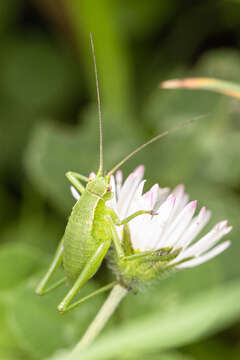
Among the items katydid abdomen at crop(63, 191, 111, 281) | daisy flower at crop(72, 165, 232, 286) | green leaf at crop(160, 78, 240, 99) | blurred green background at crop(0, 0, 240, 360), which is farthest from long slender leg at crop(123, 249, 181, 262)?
green leaf at crop(160, 78, 240, 99)

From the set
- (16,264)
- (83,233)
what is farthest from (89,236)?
(16,264)

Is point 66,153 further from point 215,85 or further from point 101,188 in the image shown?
point 101,188

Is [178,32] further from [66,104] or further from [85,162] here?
[85,162]

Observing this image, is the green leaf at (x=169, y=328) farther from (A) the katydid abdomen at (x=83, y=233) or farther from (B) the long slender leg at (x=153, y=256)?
(A) the katydid abdomen at (x=83, y=233)

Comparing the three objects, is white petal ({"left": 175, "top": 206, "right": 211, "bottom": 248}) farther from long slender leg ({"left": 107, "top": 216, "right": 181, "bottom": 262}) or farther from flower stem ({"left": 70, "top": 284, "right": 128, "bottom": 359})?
flower stem ({"left": 70, "top": 284, "right": 128, "bottom": 359})

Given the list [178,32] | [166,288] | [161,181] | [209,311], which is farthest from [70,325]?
[178,32]

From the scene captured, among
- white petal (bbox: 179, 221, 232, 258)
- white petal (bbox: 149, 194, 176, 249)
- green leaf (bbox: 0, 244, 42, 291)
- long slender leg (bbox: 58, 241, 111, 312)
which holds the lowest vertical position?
white petal (bbox: 179, 221, 232, 258)

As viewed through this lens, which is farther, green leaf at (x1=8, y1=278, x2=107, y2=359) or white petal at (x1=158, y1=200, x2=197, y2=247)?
green leaf at (x1=8, y1=278, x2=107, y2=359)

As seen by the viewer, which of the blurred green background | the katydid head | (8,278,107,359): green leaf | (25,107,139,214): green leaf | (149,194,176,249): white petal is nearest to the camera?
(149,194,176,249): white petal
